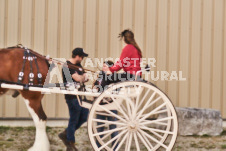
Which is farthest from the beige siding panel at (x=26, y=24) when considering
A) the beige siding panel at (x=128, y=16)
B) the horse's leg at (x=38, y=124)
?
the horse's leg at (x=38, y=124)

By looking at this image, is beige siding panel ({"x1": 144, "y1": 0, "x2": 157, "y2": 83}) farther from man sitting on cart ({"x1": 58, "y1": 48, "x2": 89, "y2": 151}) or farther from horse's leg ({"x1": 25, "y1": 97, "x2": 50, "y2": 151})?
horse's leg ({"x1": 25, "y1": 97, "x2": 50, "y2": 151})

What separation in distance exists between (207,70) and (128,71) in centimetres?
347

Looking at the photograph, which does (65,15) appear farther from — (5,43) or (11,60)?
(11,60)

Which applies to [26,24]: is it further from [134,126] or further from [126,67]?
[134,126]

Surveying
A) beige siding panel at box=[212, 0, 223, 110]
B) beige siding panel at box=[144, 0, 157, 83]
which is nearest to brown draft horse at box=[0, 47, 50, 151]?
beige siding panel at box=[144, 0, 157, 83]

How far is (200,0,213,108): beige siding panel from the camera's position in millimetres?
8352

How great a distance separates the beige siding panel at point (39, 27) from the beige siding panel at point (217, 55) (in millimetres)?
3484

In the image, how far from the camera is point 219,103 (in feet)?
27.5

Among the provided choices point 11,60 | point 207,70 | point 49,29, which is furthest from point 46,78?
point 207,70

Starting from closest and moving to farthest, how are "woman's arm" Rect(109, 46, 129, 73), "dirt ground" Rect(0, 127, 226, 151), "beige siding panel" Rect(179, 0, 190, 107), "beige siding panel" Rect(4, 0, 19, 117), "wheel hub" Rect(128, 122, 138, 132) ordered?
"wheel hub" Rect(128, 122, 138, 132) < "woman's arm" Rect(109, 46, 129, 73) < "dirt ground" Rect(0, 127, 226, 151) < "beige siding panel" Rect(4, 0, 19, 117) < "beige siding panel" Rect(179, 0, 190, 107)

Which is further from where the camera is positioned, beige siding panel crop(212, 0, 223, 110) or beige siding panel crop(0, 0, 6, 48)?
beige siding panel crop(212, 0, 223, 110)

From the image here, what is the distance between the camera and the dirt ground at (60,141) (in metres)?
6.55

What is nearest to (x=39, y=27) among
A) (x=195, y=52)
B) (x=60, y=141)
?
(x=60, y=141)

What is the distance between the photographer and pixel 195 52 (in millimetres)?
8359
